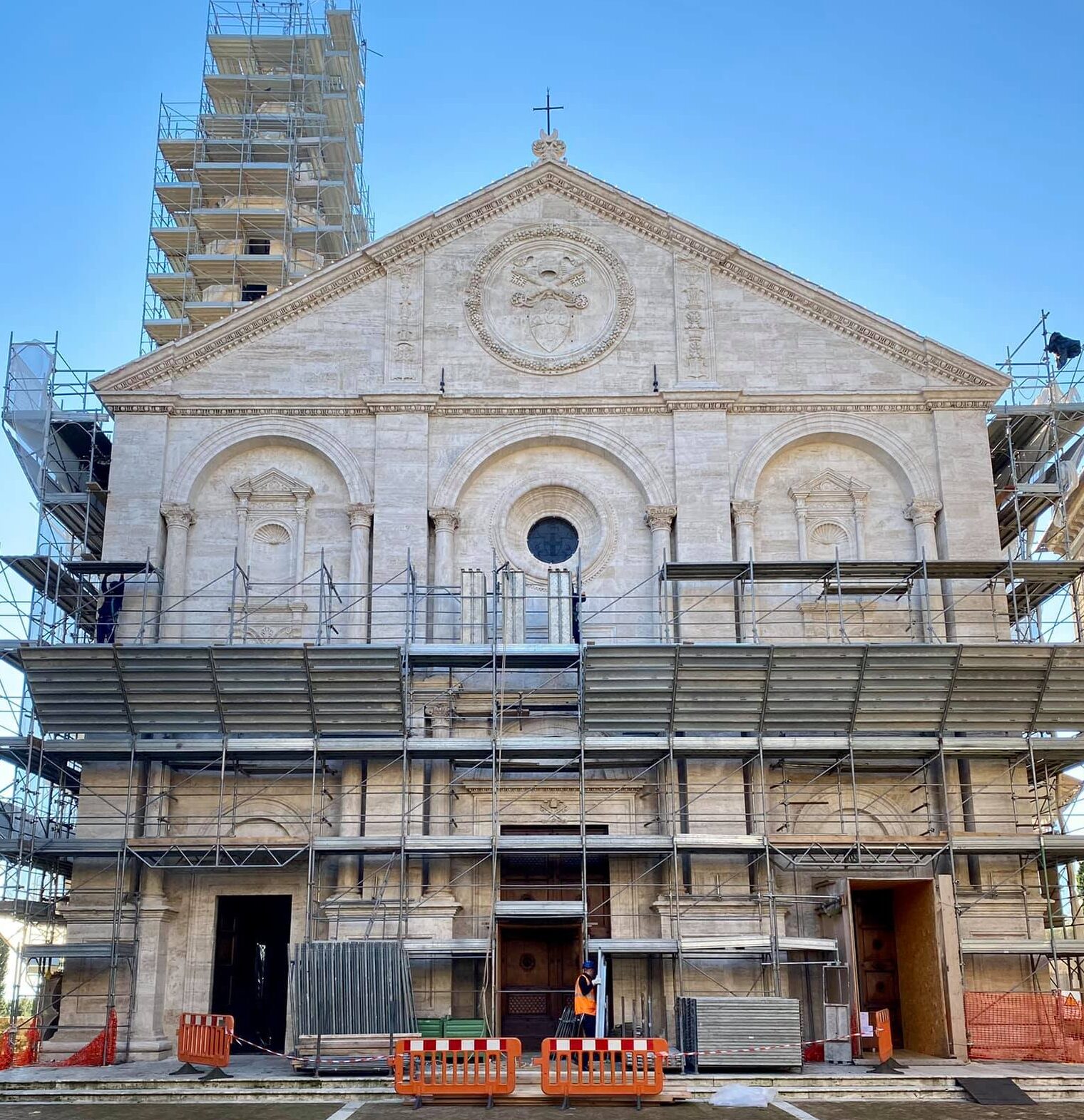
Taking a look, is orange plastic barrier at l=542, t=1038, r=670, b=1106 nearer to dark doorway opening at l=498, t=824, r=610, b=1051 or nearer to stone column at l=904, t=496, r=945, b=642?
dark doorway opening at l=498, t=824, r=610, b=1051

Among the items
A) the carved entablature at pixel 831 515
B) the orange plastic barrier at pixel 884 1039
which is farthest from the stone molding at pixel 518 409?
the orange plastic barrier at pixel 884 1039

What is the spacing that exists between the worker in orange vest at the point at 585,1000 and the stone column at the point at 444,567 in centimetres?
798

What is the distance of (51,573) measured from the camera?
30.1m

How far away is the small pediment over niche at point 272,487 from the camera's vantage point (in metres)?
30.5

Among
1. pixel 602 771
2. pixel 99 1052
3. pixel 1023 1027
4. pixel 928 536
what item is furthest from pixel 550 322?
pixel 99 1052

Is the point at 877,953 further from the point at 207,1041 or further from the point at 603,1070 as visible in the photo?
the point at 207,1041

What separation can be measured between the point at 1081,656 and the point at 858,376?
25.8 ft

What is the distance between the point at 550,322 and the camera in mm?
31500

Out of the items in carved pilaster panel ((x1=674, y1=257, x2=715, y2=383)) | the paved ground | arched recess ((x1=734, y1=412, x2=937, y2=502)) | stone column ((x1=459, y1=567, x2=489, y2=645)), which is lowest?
the paved ground

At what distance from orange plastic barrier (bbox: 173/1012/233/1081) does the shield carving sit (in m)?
15.6

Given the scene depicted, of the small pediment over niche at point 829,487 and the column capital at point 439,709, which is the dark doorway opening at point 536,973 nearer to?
the column capital at point 439,709

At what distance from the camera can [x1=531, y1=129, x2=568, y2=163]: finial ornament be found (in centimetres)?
3228

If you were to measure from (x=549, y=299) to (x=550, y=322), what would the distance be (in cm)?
56

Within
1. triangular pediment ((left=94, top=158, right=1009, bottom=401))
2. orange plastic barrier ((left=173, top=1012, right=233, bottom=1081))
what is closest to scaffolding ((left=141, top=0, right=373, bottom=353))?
triangular pediment ((left=94, top=158, right=1009, bottom=401))
